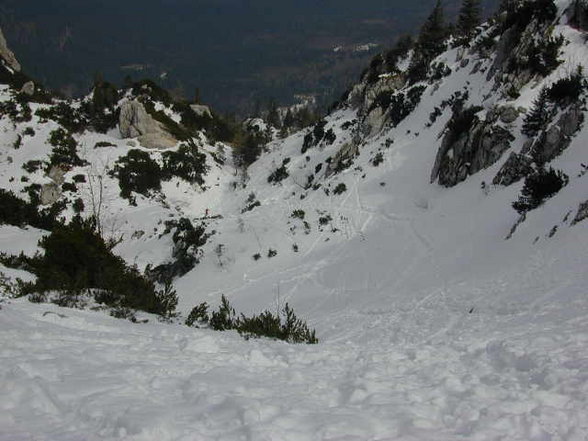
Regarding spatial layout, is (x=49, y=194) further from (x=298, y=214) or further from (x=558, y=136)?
(x=558, y=136)

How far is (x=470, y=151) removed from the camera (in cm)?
2058

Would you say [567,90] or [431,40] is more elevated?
[431,40]

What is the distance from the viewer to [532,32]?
77.5ft

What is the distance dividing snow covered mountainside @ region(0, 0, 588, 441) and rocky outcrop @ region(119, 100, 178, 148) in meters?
2.04

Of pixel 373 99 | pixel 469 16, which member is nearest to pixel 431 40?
pixel 469 16

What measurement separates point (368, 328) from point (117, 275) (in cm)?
606

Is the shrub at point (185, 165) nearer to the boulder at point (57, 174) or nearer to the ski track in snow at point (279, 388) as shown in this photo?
the boulder at point (57, 174)

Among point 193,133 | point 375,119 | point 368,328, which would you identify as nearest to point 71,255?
point 368,328

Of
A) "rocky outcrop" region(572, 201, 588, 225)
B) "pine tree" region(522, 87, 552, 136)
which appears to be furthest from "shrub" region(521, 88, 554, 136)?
"rocky outcrop" region(572, 201, 588, 225)

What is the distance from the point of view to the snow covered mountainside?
3479 mm

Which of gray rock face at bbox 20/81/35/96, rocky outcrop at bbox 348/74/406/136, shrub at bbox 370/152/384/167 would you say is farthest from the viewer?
gray rock face at bbox 20/81/35/96

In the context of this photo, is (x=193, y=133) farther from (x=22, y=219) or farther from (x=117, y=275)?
(x=117, y=275)

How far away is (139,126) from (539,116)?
→ 42398 mm

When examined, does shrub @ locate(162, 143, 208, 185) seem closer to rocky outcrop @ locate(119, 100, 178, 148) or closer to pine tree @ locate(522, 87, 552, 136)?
rocky outcrop @ locate(119, 100, 178, 148)
